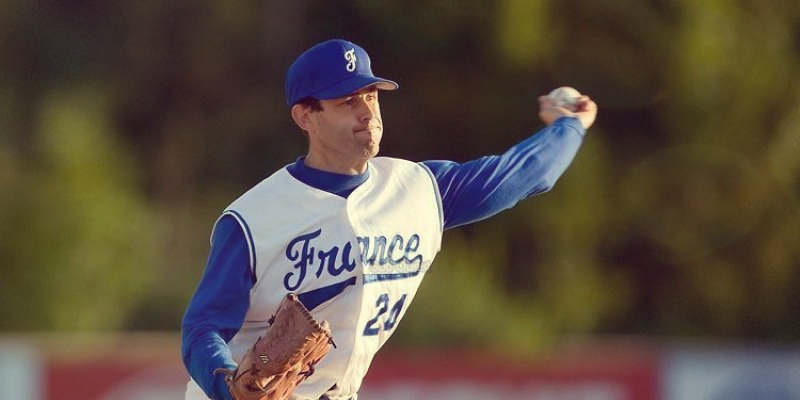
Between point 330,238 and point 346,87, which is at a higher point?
point 346,87

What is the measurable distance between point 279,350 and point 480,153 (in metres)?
10.8

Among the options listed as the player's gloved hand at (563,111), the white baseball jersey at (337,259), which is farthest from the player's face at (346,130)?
the player's gloved hand at (563,111)

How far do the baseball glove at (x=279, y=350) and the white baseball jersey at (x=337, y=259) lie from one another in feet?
1.24

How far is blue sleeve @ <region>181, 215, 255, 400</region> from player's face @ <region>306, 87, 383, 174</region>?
1.23 ft

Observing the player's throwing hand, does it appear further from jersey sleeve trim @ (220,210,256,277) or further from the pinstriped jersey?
jersey sleeve trim @ (220,210,256,277)

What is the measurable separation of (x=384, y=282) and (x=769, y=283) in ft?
30.2

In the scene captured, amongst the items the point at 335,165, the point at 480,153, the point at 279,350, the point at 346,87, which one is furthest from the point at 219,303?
the point at 480,153

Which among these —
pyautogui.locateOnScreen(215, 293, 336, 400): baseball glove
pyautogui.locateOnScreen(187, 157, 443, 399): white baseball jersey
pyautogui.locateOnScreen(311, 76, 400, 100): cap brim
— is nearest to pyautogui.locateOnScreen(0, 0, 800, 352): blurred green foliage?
pyautogui.locateOnScreen(187, 157, 443, 399): white baseball jersey

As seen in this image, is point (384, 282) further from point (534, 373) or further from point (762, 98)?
point (762, 98)

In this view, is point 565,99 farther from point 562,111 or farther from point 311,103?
point 311,103

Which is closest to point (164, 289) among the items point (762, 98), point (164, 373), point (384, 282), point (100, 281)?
point (100, 281)

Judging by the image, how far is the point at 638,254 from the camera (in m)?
14.2

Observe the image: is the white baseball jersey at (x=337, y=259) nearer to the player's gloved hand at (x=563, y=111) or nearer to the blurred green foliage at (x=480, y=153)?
the player's gloved hand at (x=563, y=111)

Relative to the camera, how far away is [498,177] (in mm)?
4992
